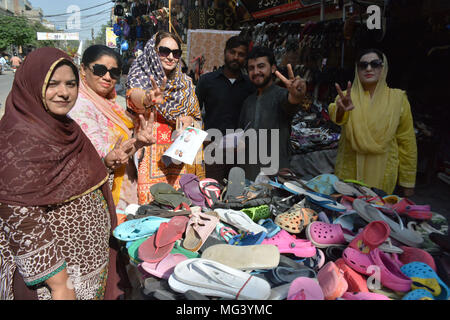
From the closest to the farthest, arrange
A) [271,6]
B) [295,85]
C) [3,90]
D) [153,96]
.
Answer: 1. [153,96]
2. [295,85]
3. [271,6]
4. [3,90]

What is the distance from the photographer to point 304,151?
406 cm

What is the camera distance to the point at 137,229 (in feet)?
4.21

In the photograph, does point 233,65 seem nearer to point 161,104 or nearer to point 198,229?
point 161,104

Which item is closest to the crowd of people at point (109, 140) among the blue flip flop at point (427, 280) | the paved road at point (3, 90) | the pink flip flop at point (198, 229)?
the pink flip flop at point (198, 229)

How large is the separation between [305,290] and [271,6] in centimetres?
583

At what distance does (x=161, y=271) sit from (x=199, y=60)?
5.27 metres

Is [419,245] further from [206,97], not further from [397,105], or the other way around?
[206,97]

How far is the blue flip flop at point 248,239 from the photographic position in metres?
1.21

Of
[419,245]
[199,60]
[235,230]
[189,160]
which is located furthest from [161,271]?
[199,60]

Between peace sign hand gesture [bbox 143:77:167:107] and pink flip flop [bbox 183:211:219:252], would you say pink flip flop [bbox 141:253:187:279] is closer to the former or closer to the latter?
pink flip flop [bbox 183:211:219:252]

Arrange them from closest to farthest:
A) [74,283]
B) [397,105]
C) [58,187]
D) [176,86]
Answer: [58,187], [74,283], [176,86], [397,105]

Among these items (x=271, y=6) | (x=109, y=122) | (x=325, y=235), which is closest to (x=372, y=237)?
(x=325, y=235)

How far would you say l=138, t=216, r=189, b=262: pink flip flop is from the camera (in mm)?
1119

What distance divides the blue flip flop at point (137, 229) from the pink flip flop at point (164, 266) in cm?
20
